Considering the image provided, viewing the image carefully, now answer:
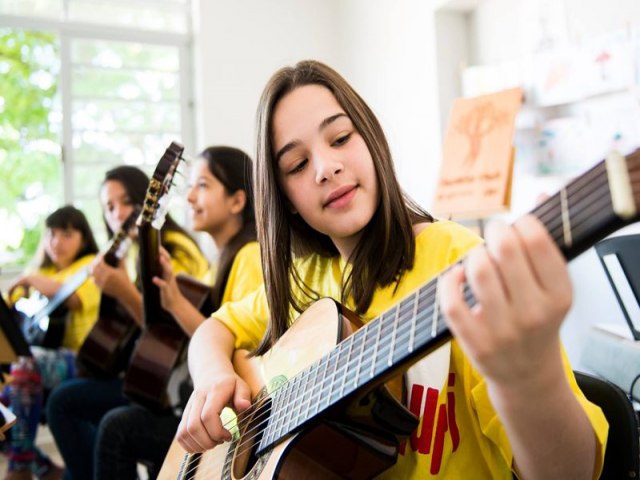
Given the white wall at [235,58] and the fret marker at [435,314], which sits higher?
the white wall at [235,58]

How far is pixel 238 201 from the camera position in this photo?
190 centimetres

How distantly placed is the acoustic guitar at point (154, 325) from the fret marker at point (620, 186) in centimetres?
127

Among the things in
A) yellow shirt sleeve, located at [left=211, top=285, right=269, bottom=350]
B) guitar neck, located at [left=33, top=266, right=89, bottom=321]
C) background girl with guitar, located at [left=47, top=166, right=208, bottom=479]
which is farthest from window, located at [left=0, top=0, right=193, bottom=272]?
yellow shirt sleeve, located at [left=211, top=285, right=269, bottom=350]

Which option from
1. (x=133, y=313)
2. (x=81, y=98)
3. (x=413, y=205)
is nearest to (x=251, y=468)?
(x=413, y=205)

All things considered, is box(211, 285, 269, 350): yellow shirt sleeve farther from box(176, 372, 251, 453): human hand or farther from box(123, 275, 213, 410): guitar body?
box(123, 275, 213, 410): guitar body

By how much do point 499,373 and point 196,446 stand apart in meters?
0.62

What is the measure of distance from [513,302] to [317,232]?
0.66 metres

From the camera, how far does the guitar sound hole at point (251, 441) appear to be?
2.66 feet

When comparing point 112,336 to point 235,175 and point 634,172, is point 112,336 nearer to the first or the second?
point 235,175

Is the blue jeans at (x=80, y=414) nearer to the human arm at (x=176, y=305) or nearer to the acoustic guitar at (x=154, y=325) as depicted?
the acoustic guitar at (x=154, y=325)

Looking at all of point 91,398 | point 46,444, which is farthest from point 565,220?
point 46,444

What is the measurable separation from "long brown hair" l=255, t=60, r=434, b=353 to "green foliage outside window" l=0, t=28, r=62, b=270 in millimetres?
2899

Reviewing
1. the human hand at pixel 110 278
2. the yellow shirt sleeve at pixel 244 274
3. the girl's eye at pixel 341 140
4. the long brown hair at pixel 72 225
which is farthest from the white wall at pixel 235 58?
the girl's eye at pixel 341 140

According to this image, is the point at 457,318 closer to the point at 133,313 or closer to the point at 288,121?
the point at 288,121
